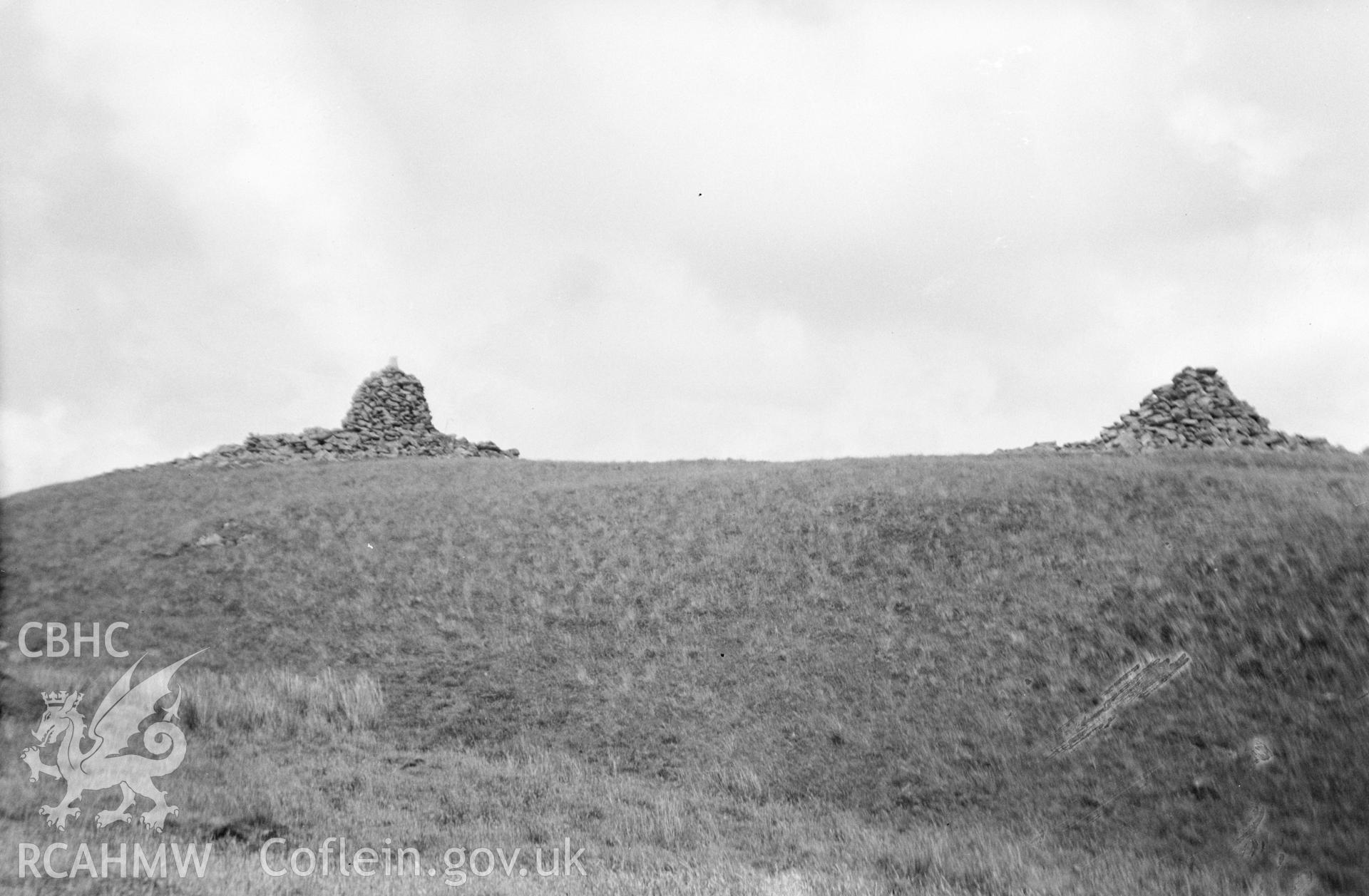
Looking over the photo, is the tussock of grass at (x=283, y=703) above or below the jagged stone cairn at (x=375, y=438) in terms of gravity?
below

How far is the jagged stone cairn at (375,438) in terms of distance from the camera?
4191 centimetres

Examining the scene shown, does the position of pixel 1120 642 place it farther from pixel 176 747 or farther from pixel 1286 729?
pixel 176 747

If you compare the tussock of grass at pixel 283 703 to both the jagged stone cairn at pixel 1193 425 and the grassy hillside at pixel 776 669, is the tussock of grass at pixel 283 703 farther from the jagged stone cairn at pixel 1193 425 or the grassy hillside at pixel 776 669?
the jagged stone cairn at pixel 1193 425

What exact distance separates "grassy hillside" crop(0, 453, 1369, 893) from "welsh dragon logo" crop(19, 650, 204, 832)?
344 mm

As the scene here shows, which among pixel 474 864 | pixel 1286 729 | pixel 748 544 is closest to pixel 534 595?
pixel 748 544

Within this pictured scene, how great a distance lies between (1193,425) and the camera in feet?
110

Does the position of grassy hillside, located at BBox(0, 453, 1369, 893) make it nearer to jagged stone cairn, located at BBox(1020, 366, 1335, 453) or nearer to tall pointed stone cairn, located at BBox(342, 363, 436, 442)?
jagged stone cairn, located at BBox(1020, 366, 1335, 453)

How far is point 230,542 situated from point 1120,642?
26153 mm

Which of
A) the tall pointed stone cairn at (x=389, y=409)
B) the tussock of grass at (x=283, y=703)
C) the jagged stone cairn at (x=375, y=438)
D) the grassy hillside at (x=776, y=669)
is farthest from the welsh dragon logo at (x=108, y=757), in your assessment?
the tall pointed stone cairn at (x=389, y=409)

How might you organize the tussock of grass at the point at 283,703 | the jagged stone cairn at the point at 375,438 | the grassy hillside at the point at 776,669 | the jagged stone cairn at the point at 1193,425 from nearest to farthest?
the grassy hillside at the point at 776,669, the tussock of grass at the point at 283,703, the jagged stone cairn at the point at 1193,425, the jagged stone cairn at the point at 375,438

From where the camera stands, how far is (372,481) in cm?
3400

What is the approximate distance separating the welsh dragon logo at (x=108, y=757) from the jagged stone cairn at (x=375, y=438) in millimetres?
28464

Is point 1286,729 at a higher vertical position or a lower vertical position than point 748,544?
lower

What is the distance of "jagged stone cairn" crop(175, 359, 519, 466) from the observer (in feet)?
137
